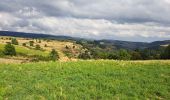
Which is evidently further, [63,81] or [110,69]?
[110,69]

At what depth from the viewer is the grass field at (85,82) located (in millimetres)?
16203

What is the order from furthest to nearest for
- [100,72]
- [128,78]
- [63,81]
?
1. [100,72]
2. [128,78]
3. [63,81]

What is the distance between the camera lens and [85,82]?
18.5m

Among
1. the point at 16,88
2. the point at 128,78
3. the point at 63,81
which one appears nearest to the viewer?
the point at 16,88

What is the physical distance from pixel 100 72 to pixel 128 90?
411cm

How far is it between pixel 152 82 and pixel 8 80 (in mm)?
8431

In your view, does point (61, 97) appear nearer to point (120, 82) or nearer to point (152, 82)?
point (120, 82)

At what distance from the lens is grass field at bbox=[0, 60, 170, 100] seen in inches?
638

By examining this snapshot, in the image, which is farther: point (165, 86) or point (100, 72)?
point (100, 72)

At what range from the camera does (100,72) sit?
21.2m

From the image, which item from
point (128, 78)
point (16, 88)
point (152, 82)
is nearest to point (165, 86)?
point (152, 82)

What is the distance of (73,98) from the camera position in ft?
51.5

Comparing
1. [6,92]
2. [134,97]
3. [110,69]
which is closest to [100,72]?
[110,69]

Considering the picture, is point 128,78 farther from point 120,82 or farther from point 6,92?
point 6,92
